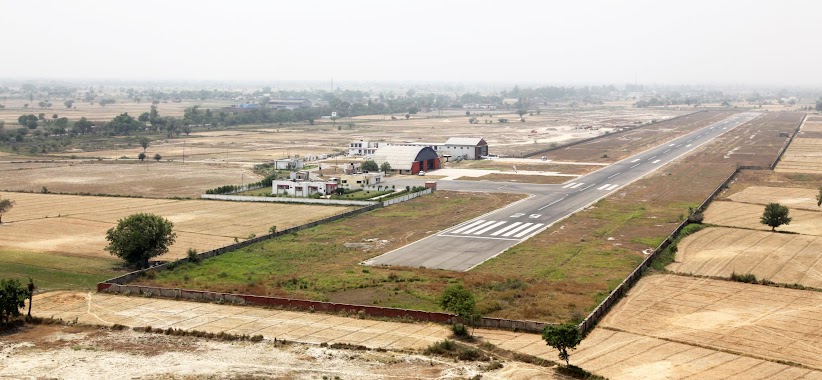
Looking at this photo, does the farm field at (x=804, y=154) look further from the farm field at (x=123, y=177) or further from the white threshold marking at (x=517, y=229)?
the farm field at (x=123, y=177)

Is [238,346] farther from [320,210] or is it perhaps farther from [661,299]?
[320,210]

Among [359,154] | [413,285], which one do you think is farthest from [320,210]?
[359,154]

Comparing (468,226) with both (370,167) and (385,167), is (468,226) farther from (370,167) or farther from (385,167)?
(385,167)

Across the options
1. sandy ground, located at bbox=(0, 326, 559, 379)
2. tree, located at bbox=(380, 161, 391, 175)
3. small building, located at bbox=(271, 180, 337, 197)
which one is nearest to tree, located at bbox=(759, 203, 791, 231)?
sandy ground, located at bbox=(0, 326, 559, 379)

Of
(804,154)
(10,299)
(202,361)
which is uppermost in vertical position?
(804,154)

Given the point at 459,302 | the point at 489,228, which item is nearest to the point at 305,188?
the point at 489,228
